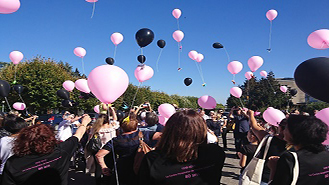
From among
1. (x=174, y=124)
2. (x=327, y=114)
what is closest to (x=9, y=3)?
(x=174, y=124)

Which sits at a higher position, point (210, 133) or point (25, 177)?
point (210, 133)

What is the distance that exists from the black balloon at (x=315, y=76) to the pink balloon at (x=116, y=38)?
24.0ft

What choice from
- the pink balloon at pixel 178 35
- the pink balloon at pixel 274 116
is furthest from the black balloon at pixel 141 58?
the pink balloon at pixel 274 116

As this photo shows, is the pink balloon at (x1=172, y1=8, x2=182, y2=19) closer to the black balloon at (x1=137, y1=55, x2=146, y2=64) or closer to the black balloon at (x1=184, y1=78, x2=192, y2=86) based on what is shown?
the black balloon at (x1=137, y1=55, x2=146, y2=64)

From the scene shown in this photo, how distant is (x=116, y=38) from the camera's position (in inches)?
360

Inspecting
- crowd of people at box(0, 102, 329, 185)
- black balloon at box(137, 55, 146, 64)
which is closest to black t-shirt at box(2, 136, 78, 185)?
crowd of people at box(0, 102, 329, 185)

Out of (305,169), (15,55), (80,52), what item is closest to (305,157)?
(305,169)

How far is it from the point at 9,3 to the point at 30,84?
791 inches

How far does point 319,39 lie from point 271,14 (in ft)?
15.1

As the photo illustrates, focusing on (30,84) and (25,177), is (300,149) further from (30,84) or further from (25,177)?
(30,84)

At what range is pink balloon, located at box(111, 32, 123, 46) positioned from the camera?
9.14 m

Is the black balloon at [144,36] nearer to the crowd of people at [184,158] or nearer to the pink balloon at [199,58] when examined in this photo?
the pink balloon at [199,58]

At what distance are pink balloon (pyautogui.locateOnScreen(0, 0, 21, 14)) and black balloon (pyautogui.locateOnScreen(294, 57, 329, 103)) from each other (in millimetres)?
4488

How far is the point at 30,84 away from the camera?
21.4 metres
